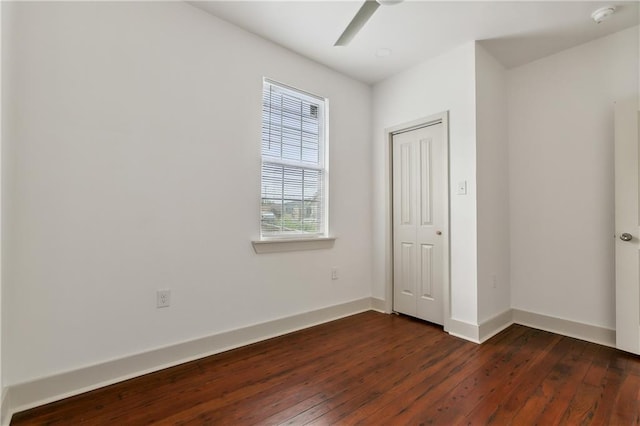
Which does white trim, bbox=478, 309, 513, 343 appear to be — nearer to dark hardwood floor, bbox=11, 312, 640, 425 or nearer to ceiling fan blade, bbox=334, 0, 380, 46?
dark hardwood floor, bbox=11, 312, 640, 425

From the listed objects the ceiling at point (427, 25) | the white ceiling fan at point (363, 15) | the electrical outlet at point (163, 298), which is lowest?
the electrical outlet at point (163, 298)

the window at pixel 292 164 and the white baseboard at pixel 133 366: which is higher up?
the window at pixel 292 164

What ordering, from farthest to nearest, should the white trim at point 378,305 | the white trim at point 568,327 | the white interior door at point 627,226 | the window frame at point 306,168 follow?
the white trim at point 378,305, the window frame at point 306,168, the white trim at point 568,327, the white interior door at point 627,226

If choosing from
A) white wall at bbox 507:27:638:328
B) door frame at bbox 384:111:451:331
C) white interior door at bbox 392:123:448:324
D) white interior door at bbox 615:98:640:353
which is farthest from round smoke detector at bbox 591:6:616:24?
white interior door at bbox 392:123:448:324

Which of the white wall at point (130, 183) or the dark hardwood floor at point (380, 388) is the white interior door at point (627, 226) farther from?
the white wall at point (130, 183)

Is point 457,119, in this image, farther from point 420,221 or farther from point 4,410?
point 4,410

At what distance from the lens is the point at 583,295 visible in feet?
9.27

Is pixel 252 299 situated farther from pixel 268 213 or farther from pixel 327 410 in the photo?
pixel 327 410

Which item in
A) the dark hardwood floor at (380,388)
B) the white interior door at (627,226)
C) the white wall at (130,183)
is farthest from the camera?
the white interior door at (627,226)

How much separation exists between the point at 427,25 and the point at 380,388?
2780mm

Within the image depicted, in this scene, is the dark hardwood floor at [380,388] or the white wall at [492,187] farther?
the white wall at [492,187]

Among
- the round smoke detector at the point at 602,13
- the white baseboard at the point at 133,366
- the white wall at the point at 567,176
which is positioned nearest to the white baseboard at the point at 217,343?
the white baseboard at the point at 133,366

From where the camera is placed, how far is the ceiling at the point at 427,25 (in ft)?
7.65

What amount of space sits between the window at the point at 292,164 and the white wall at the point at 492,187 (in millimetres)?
1517
